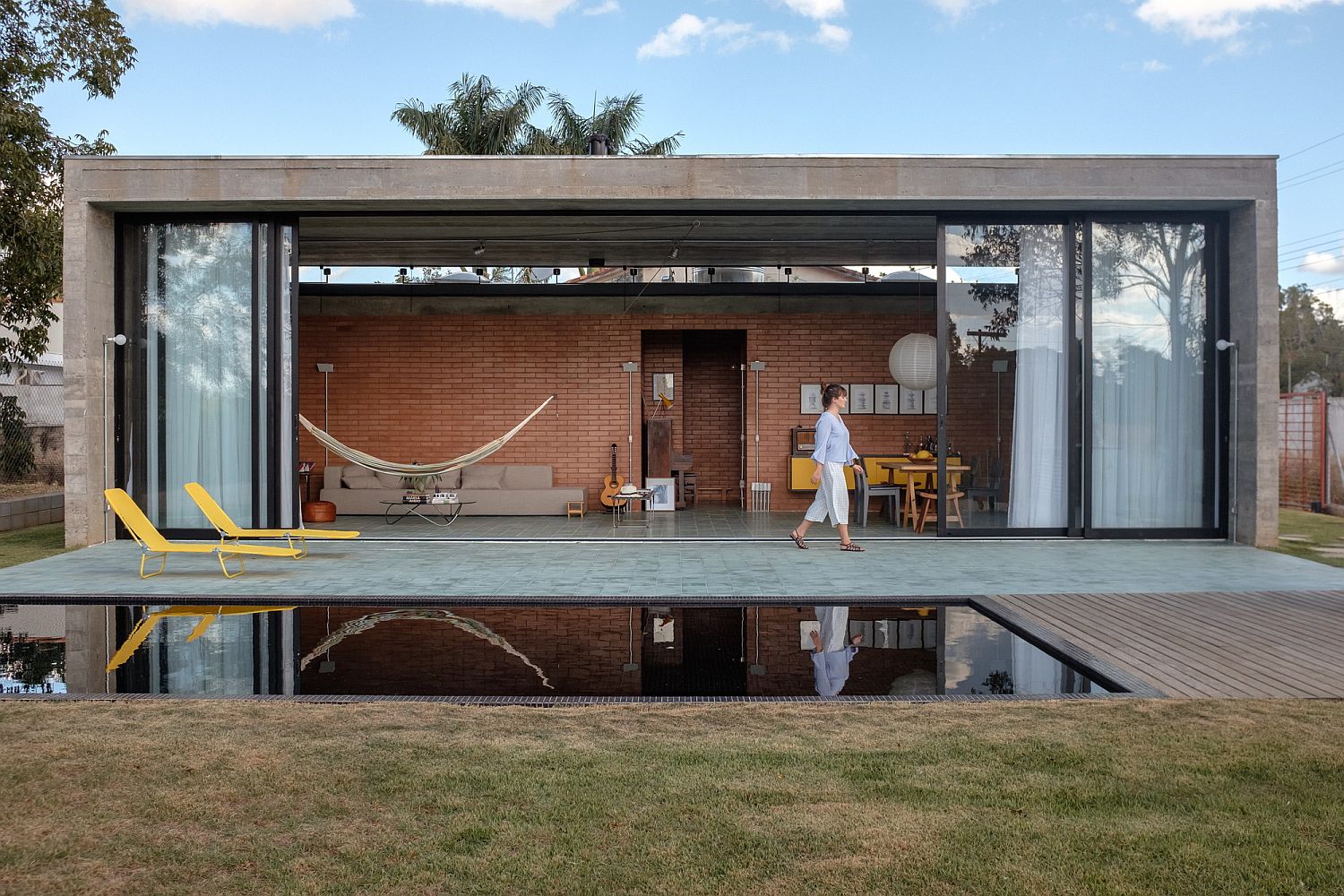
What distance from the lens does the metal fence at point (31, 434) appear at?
12391mm

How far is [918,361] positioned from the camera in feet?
34.6

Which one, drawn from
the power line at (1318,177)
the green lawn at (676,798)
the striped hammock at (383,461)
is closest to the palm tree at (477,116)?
the striped hammock at (383,461)

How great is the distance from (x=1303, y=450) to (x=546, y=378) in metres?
9.64

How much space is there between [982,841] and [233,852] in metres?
1.94

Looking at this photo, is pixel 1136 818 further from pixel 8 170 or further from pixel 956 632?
pixel 8 170

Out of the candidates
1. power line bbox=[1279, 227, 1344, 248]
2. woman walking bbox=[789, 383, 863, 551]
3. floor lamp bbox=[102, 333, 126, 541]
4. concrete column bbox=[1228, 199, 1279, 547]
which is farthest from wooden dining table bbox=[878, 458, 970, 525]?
power line bbox=[1279, 227, 1344, 248]

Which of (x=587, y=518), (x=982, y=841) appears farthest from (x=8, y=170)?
(x=982, y=841)

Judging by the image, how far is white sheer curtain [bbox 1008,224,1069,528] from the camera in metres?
9.49

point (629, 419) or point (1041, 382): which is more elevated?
point (1041, 382)

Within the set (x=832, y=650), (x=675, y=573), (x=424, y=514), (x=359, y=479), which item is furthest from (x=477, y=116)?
(x=832, y=650)

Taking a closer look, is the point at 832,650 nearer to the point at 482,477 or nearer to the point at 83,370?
the point at 83,370

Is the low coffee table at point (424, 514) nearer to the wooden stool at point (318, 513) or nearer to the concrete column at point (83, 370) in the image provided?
→ the wooden stool at point (318, 513)

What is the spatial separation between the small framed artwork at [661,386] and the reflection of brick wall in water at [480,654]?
7769mm

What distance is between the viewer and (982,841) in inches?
108
